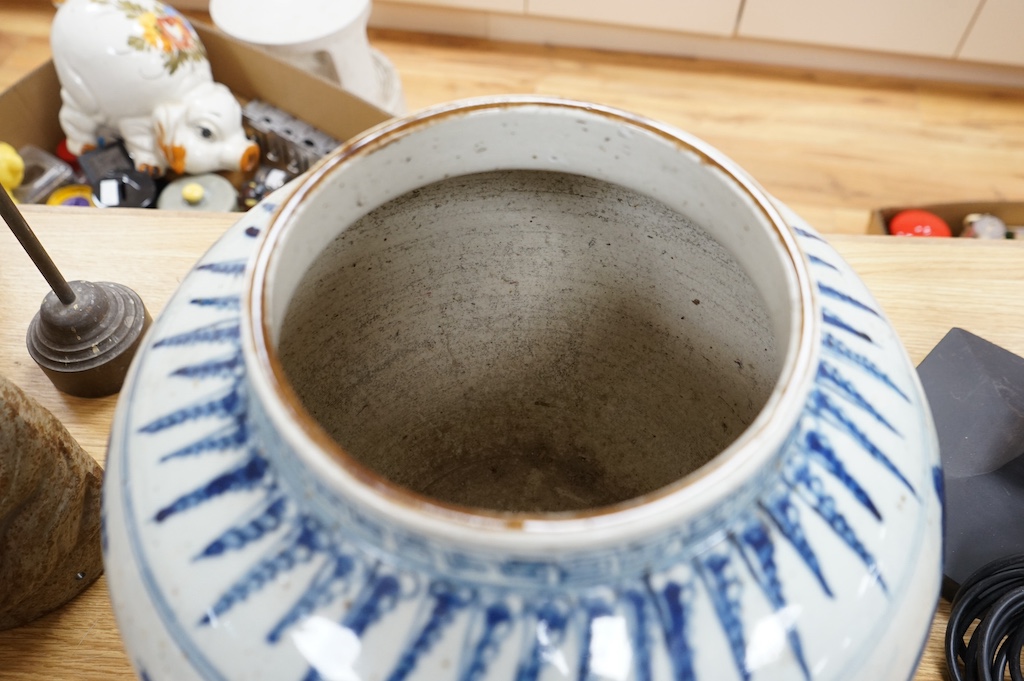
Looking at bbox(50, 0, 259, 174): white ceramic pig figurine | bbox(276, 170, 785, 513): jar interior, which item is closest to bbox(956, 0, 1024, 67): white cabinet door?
bbox(50, 0, 259, 174): white ceramic pig figurine

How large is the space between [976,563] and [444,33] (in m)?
1.65

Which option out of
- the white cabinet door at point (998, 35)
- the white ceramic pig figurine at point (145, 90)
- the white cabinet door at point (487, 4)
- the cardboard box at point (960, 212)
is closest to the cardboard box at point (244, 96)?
the white ceramic pig figurine at point (145, 90)

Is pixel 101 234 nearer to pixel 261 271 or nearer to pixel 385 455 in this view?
pixel 385 455

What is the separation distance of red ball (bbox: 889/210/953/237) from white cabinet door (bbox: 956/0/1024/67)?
61cm

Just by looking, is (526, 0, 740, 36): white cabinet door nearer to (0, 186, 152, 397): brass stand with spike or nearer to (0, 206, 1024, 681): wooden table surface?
(0, 206, 1024, 681): wooden table surface

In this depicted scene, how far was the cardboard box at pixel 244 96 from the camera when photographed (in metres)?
1.11

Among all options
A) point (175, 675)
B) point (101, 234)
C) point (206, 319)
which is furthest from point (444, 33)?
point (175, 675)

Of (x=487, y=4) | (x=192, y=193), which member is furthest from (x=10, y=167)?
(x=487, y=4)

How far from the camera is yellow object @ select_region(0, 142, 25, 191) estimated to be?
1060mm

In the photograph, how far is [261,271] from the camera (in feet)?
0.99

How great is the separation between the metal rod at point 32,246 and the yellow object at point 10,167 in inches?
23.3

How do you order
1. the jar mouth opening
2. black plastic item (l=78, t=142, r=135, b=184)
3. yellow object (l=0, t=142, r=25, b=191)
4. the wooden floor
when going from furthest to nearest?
1. the wooden floor
2. black plastic item (l=78, t=142, r=135, b=184)
3. yellow object (l=0, t=142, r=25, b=191)
4. the jar mouth opening

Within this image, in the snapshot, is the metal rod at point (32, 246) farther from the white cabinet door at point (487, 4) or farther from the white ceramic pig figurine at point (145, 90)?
the white cabinet door at point (487, 4)

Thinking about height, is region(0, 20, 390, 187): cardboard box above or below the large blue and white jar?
below
